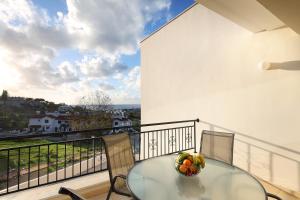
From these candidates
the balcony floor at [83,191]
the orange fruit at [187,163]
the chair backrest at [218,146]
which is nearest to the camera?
the orange fruit at [187,163]

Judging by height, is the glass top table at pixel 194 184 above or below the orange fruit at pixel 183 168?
below

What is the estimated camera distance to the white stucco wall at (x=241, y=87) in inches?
125

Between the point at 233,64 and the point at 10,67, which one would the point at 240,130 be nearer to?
the point at 233,64

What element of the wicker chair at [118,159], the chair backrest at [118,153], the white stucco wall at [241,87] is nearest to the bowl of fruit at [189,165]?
the wicker chair at [118,159]

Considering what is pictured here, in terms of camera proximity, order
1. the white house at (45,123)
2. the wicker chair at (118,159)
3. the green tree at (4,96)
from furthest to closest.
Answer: the white house at (45,123) → the green tree at (4,96) → the wicker chair at (118,159)

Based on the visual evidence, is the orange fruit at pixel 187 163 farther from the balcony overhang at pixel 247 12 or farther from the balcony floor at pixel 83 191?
the balcony overhang at pixel 247 12

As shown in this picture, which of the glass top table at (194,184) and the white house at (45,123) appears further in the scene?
the white house at (45,123)

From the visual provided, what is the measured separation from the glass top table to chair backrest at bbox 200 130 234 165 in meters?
0.27

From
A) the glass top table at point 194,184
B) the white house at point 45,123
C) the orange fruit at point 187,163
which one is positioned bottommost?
the white house at point 45,123

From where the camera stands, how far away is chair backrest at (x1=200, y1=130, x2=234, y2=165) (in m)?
2.57

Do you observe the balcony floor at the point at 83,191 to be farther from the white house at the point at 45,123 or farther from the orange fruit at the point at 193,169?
the white house at the point at 45,123

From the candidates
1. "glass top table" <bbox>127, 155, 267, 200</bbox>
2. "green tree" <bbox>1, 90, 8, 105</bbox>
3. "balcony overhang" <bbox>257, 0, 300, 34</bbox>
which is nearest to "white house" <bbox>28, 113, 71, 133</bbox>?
"green tree" <bbox>1, 90, 8, 105</bbox>

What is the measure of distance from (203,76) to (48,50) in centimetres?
1845

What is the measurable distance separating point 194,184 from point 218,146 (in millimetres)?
1053
